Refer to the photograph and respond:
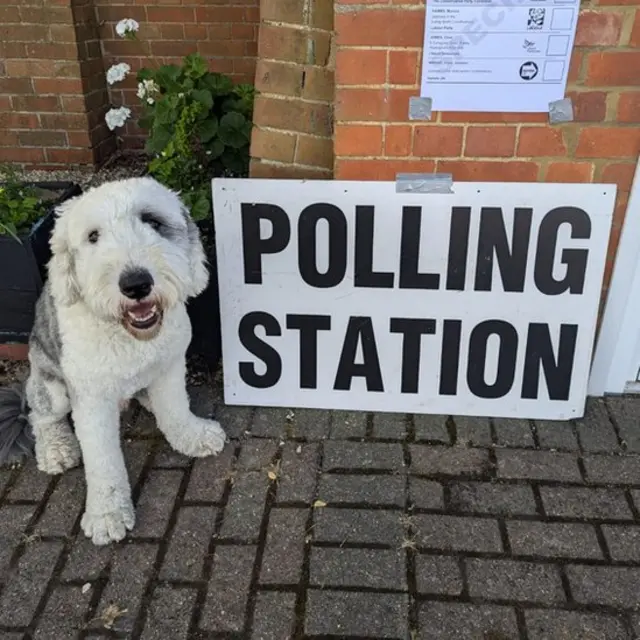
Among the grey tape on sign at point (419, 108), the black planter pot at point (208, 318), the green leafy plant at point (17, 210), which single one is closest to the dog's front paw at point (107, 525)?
the black planter pot at point (208, 318)

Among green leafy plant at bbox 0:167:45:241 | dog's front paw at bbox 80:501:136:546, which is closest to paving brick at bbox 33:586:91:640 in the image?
dog's front paw at bbox 80:501:136:546

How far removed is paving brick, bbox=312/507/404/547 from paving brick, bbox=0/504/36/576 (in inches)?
46.5

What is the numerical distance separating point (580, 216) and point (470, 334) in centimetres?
71

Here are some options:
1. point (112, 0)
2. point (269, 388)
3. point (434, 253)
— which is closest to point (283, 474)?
point (269, 388)

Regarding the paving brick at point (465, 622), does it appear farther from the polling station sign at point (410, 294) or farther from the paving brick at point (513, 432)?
the polling station sign at point (410, 294)

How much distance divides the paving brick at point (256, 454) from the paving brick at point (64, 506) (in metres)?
0.69

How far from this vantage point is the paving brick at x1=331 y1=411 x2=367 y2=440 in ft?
10.4

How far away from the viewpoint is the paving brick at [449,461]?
294 centimetres

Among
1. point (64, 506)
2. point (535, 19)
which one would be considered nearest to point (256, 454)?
point (64, 506)

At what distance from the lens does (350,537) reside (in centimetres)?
262

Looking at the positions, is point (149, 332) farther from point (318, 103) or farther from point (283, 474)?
point (318, 103)

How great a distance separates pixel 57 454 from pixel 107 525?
52 cm

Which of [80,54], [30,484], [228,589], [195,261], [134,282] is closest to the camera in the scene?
[134,282]

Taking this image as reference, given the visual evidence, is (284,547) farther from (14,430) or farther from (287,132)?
(287,132)
